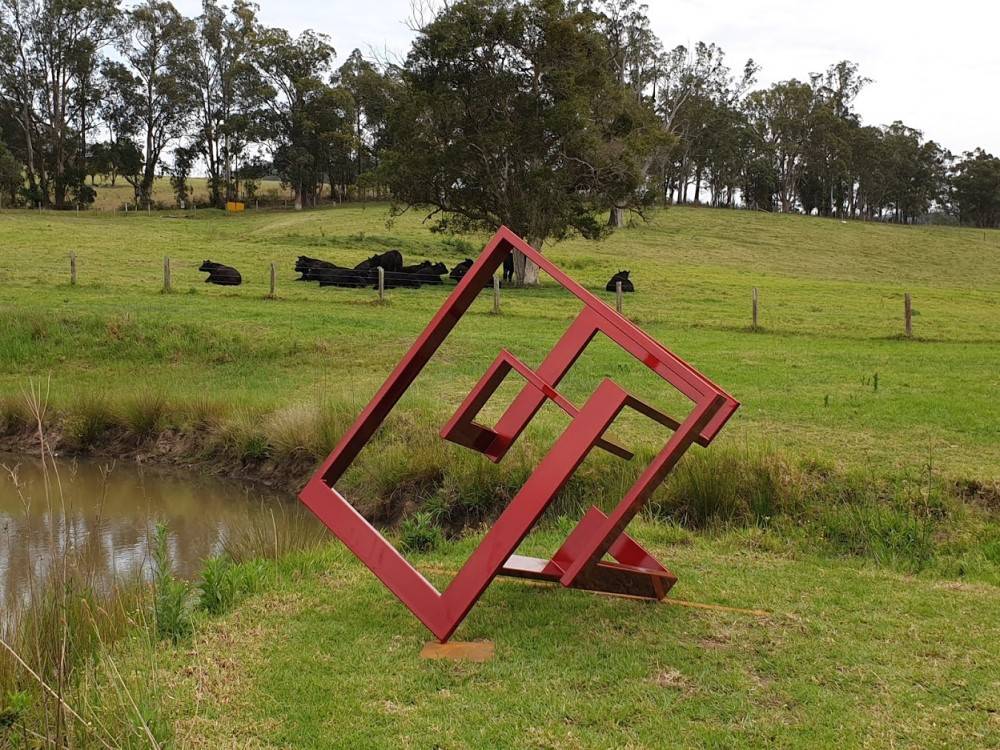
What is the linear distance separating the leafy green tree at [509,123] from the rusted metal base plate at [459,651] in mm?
28432

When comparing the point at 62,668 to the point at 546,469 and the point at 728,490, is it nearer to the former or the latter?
the point at 546,469

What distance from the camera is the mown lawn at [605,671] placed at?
479 centimetres

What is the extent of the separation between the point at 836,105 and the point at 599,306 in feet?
315

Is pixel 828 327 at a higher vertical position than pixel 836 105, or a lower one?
lower

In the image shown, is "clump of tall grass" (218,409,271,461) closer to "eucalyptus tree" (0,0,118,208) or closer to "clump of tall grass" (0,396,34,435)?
"clump of tall grass" (0,396,34,435)

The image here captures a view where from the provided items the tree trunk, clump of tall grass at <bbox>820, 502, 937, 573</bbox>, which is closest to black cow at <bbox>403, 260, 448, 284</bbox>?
the tree trunk

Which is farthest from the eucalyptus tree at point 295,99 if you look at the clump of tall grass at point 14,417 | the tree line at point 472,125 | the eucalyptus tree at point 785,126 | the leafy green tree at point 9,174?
the clump of tall grass at point 14,417

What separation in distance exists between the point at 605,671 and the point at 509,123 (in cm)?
2978

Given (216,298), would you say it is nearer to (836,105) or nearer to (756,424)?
(756,424)

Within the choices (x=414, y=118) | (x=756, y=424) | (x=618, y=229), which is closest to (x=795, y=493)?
(x=756, y=424)

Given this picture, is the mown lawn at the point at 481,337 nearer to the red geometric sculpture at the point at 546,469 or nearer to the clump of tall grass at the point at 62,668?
the red geometric sculpture at the point at 546,469

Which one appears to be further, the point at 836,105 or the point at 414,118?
the point at 836,105

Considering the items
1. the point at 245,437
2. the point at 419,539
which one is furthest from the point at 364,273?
the point at 419,539

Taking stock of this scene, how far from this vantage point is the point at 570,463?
5469 mm
